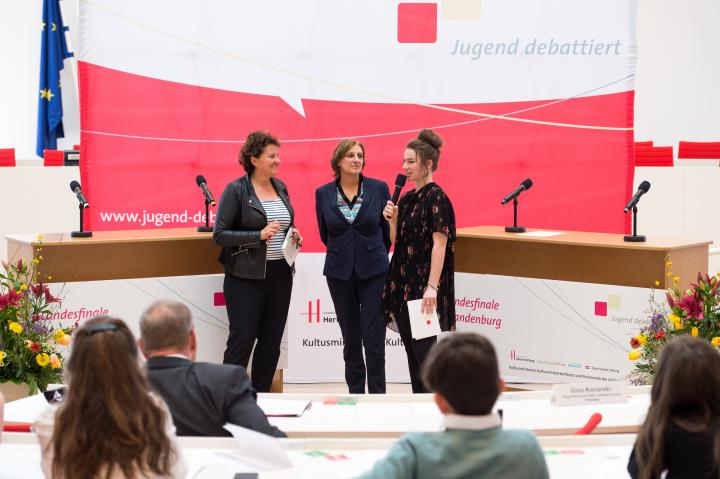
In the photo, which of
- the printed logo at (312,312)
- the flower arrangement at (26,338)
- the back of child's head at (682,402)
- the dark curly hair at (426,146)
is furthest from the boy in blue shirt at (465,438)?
the printed logo at (312,312)

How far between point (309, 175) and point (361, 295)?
1.34 m

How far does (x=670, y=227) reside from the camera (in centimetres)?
746

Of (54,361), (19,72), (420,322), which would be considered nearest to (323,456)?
(420,322)

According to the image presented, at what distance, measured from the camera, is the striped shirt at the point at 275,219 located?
4914 millimetres

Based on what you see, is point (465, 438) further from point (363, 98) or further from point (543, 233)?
point (363, 98)

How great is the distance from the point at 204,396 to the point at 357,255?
256 cm

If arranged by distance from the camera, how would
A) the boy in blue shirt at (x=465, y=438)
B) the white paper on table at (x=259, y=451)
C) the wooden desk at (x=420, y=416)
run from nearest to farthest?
1. the boy in blue shirt at (x=465, y=438)
2. the white paper on table at (x=259, y=451)
3. the wooden desk at (x=420, y=416)

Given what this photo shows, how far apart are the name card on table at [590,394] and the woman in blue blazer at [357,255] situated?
2123mm

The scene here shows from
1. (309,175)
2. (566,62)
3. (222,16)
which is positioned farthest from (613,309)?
(222,16)

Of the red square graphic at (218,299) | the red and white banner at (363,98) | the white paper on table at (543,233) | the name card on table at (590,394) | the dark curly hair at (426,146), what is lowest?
the name card on table at (590,394)

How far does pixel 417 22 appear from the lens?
595 cm

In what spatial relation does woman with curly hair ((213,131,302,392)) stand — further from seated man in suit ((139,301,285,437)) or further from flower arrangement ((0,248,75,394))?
seated man in suit ((139,301,285,437))

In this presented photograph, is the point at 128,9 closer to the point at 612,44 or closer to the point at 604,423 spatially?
the point at 612,44

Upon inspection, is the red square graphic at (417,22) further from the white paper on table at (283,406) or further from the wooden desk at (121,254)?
the white paper on table at (283,406)
